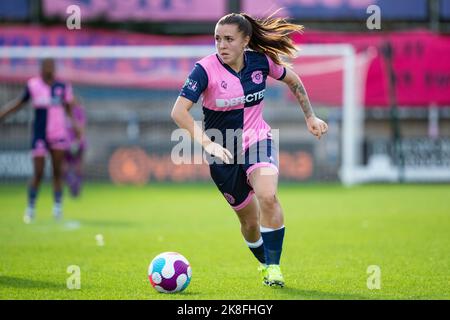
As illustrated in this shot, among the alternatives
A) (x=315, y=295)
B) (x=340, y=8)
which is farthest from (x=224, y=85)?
(x=340, y=8)

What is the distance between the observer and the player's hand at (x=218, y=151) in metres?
6.75

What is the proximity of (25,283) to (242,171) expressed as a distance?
2147 mm

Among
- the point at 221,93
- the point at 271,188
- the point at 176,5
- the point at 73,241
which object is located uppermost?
the point at 176,5

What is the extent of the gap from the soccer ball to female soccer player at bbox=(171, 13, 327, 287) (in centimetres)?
73

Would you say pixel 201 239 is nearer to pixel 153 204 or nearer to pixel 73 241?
pixel 73 241

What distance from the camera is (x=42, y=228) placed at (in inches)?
492

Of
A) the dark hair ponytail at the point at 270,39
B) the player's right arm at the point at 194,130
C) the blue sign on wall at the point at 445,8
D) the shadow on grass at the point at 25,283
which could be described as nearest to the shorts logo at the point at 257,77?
the dark hair ponytail at the point at 270,39

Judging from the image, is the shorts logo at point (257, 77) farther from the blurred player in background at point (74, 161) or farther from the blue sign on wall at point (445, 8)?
the blue sign on wall at point (445, 8)

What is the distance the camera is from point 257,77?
24.4 feet

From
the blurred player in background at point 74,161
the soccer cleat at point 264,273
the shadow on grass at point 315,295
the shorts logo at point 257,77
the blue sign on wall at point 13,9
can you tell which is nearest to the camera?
the shadow on grass at point 315,295

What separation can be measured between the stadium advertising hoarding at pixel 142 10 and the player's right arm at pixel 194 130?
17.3m

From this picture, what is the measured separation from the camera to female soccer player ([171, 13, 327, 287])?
7.09 metres
